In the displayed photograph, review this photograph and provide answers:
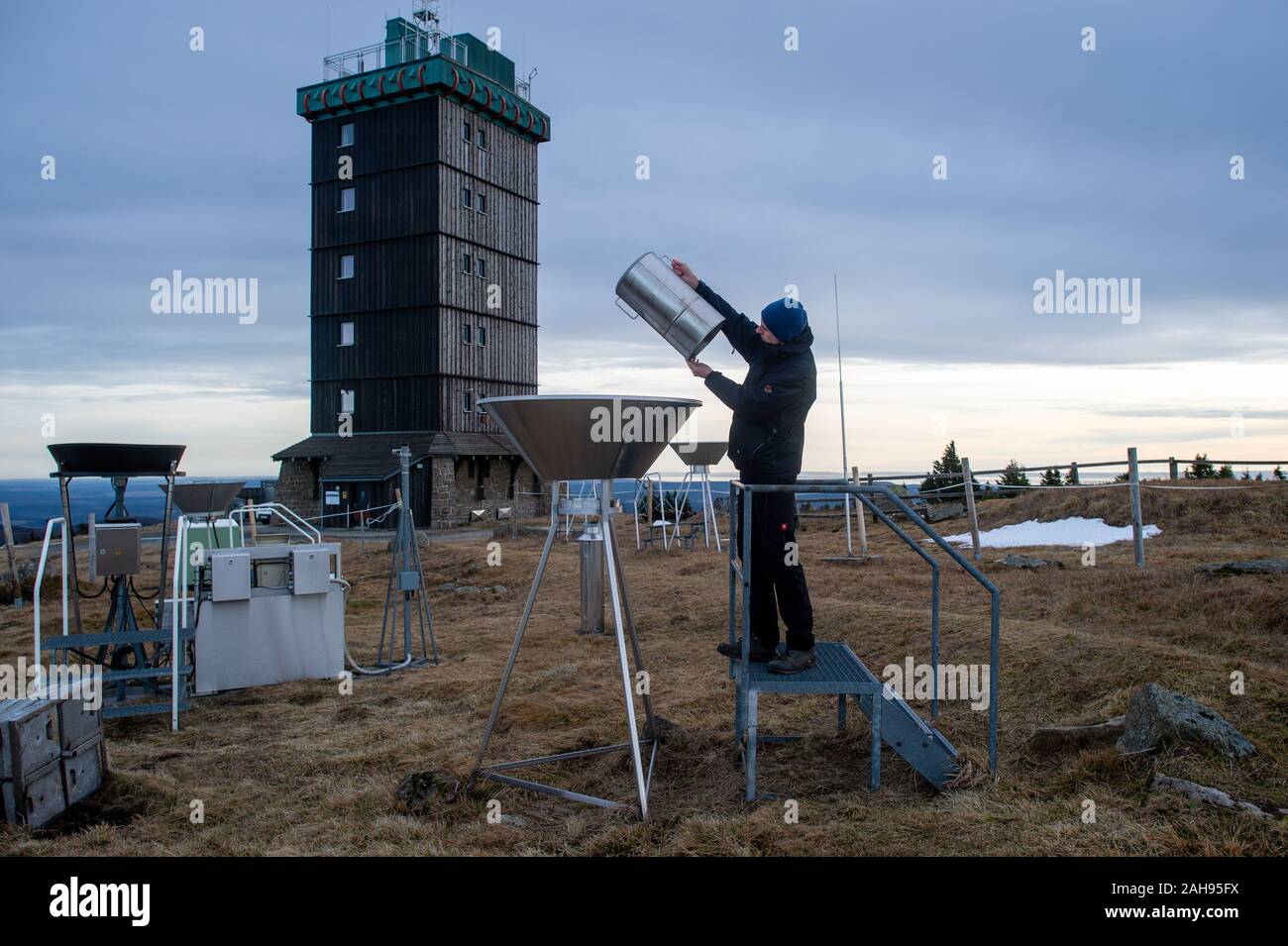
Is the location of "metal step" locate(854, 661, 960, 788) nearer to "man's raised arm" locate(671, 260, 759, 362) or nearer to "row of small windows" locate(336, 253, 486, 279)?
"man's raised arm" locate(671, 260, 759, 362)

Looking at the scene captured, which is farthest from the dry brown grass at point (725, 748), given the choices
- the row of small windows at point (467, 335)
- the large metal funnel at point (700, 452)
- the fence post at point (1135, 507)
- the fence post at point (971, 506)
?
the row of small windows at point (467, 335)

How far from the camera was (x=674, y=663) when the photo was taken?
9.06 meters

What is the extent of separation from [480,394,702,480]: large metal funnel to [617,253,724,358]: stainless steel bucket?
53 cm

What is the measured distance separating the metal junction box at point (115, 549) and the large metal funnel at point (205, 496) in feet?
6.00

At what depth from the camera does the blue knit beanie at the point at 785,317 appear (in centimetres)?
523

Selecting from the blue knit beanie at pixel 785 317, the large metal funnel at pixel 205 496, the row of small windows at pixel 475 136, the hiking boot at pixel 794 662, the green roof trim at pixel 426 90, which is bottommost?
the hiking boot at pixel 794 662

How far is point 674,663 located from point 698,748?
118 inches

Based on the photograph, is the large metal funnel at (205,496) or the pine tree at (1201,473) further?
the pine tree at (1201,473)

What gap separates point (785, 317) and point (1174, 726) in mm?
3232

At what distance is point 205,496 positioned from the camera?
9.60 meters

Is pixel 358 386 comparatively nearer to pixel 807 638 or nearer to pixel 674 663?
pixel 674 663

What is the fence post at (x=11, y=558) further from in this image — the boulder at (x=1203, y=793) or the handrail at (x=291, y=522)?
the boulder at (x=1203, y=793)

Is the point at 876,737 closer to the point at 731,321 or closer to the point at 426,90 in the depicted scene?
the point at 731,321

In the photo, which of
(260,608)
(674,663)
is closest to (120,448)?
(260,608)
